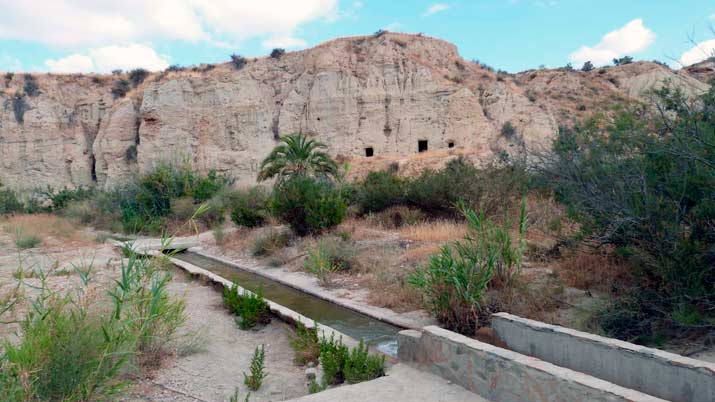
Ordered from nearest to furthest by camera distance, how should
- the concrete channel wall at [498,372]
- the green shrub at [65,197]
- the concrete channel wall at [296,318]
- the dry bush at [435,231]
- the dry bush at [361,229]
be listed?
the concrete channel wall at [498,372], the concrete channel wall at [296,318], the dry bush at [435,231], the dry bush at [361,229], the green shrub at [65,197]

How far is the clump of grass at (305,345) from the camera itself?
613 centimetres

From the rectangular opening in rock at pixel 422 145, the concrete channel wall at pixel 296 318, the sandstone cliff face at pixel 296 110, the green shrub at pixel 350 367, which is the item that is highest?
the sandstone cliff face at pixel 296 110

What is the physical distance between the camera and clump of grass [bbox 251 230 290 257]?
14.5 meters

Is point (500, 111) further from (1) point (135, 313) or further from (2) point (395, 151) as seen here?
(1) point (135, 313)

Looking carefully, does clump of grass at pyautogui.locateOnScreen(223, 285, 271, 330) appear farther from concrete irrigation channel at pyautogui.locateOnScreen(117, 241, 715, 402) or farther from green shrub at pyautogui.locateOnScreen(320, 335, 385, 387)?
concrete irrigation channel at pyautogui.locateOnScreen(117, 241, 715, 402)

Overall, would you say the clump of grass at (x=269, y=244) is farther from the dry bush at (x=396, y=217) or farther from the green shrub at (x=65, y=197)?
the green shrub at (x=65, y=197)

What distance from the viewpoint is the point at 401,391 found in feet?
15.1

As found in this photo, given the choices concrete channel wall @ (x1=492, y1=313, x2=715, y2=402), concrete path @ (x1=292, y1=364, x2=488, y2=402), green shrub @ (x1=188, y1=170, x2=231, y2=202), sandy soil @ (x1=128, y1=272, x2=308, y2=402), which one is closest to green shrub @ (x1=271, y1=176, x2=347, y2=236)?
sandy soil @ (x1=128, y1=272, x2=308, y2=402)

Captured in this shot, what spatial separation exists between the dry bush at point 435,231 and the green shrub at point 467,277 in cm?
463

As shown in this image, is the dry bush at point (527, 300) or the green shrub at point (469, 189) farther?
the green shrub at point (469, 189)

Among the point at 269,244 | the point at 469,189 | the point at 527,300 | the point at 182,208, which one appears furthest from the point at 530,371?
the point at 182,208

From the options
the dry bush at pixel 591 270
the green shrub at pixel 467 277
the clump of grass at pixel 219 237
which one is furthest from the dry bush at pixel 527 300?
the clump of grass at pixel 219 237

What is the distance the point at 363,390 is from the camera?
460cm

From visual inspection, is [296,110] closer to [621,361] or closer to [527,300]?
[527,300]
